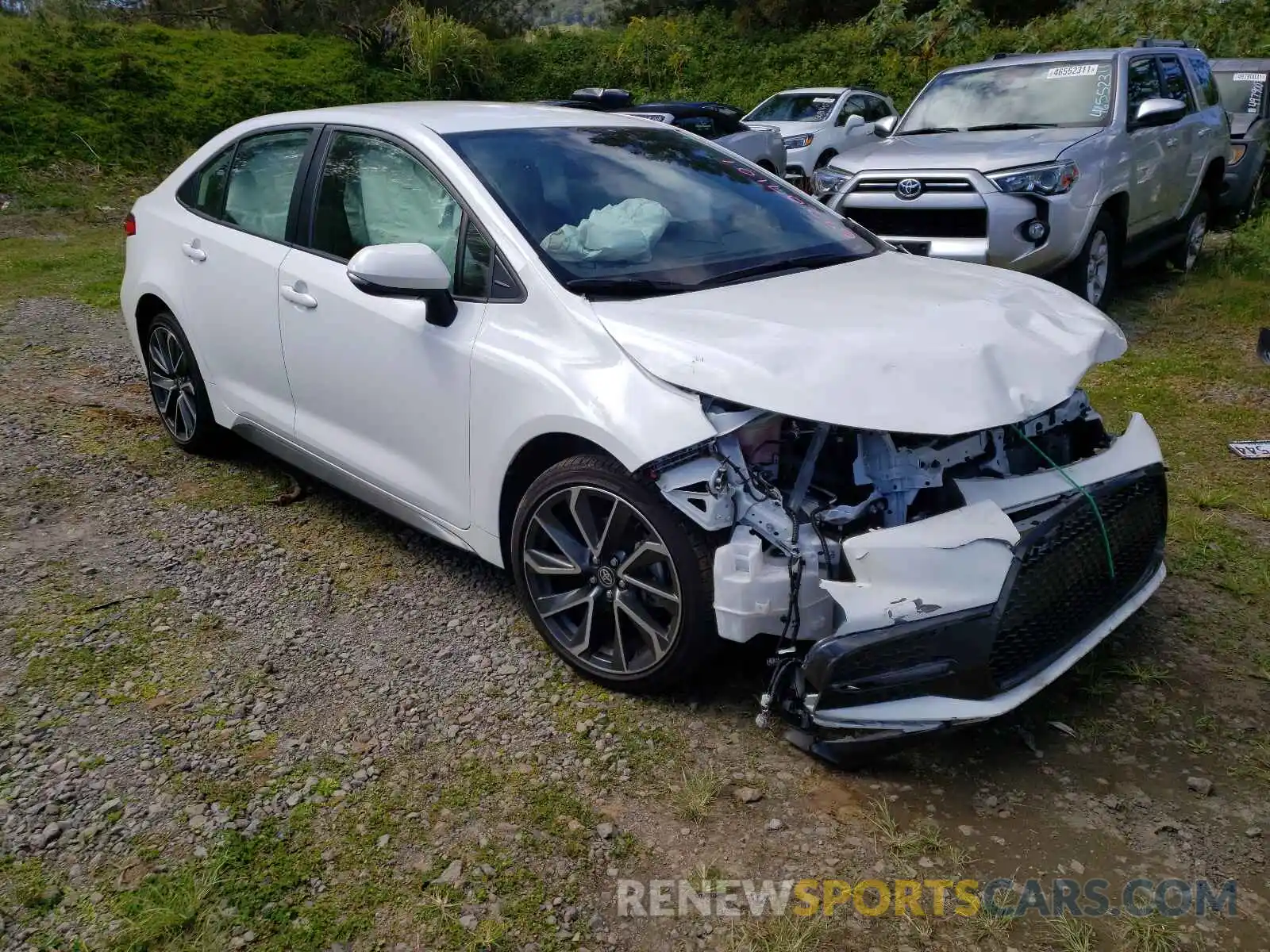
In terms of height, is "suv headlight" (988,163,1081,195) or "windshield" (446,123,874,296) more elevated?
"windshield" (446,123,874,296)

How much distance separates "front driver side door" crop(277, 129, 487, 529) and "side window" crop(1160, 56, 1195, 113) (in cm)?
680

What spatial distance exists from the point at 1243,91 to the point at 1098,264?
6.10 m

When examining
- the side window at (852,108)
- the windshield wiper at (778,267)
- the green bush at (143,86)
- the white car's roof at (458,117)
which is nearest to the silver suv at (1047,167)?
the white car's roof at (458,117)

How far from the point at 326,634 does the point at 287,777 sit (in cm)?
80

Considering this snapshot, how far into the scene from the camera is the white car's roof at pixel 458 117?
376cm

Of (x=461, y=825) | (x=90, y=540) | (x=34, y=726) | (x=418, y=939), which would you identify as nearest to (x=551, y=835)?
(x=461, y=825)

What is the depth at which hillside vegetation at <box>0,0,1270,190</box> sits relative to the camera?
1435 centimetres

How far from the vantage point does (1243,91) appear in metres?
11.3

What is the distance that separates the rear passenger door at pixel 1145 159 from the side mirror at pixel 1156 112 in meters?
0.06

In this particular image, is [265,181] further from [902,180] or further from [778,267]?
[902,180]

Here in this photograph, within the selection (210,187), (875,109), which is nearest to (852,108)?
(875,109)

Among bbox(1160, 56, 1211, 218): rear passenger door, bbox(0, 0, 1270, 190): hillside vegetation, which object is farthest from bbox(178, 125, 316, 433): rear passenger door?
bbox(0, 0, 1270, 190): hillside vegetation

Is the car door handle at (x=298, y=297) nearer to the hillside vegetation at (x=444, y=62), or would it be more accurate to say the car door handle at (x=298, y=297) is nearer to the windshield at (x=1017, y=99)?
the windshield at (x=1017, y=99)

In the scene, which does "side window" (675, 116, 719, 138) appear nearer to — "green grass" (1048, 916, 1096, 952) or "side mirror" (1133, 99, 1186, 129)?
"side mirror" (1133, 99, 1186, 129)
